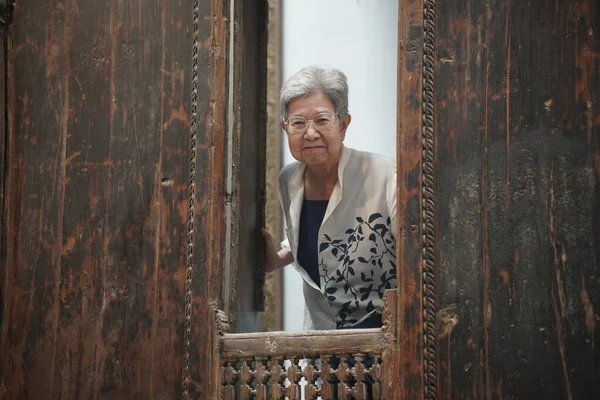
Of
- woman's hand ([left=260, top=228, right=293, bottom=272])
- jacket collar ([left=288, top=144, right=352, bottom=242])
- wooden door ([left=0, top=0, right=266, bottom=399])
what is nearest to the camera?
wooden door ([left=0, top=0, right=266, bottom=399])

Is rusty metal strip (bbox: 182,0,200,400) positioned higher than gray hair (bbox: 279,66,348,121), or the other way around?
gray hair (bbox: 279,66,348,121)

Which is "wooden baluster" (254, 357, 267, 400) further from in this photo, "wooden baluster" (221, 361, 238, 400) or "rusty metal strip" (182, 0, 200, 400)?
"rusty metal strip" (182, 0, 200, 400)

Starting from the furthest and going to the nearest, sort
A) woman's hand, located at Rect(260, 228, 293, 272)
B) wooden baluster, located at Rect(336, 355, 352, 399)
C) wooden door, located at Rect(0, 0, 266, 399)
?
woman's hand, located at Rect(260, 228, 293, 272)
wooden door, located at Rect(0, 0, 266, 399)
wooden baluster, located at Rect(336, 355, 352, 399)

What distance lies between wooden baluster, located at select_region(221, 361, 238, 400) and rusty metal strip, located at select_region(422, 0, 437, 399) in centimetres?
59

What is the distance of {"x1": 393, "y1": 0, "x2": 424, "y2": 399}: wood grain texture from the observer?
9.71 feet

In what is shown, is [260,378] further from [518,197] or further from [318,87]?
[318,87]

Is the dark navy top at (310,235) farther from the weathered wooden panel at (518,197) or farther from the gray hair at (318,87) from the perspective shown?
the weathered wooden panel at (518,197)

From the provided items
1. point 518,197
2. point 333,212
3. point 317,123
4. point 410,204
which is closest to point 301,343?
point 410,204

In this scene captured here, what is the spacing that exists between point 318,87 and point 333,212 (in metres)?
0.46

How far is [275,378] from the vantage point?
3.09 metres

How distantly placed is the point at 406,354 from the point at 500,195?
54 cm

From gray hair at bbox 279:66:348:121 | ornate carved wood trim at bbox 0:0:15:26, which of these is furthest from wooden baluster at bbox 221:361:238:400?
ornate carved wood trim at bbox 0:0:15:26

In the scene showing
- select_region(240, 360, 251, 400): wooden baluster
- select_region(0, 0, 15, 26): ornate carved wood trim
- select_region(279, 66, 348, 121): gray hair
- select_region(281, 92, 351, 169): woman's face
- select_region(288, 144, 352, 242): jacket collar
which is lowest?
select_region(240, 360, 251, 400): wooden baluster

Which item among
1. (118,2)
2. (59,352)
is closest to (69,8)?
(118,2)
